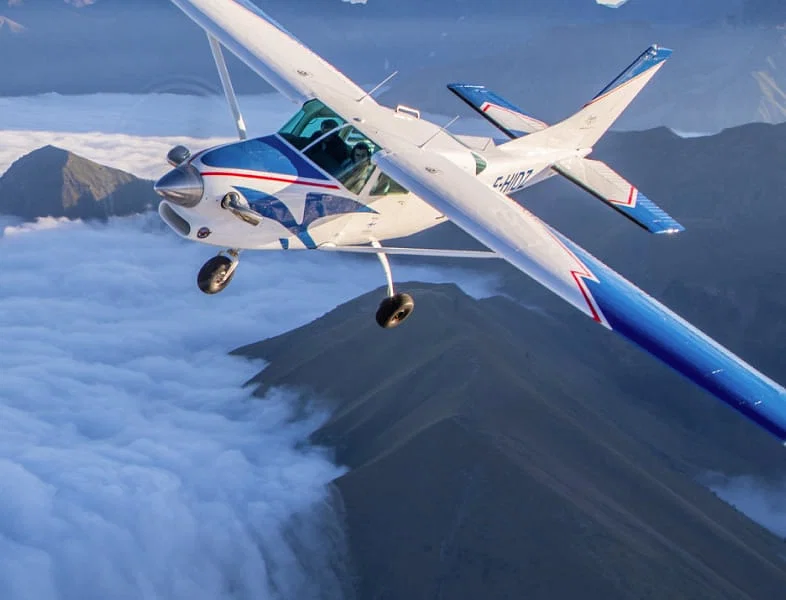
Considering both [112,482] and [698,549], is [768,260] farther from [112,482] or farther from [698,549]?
[112,482]

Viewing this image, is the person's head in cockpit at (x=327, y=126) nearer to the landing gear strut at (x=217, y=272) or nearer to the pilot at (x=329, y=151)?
the pilot at (x=329, y=151)

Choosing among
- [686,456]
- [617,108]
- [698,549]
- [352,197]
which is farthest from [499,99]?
[686,456]

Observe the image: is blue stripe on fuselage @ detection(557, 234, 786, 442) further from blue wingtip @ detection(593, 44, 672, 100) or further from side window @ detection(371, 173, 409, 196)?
blue wingtip @ detection(593, 44, 672, 100)

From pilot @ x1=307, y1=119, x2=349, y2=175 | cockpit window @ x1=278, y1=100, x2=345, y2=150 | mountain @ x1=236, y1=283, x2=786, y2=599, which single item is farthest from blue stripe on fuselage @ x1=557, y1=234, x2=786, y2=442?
mountain @ x1=236, y1=283, x2=786, y2=599

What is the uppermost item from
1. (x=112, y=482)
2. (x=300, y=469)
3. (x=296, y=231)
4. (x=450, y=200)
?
(x=450, y=200)

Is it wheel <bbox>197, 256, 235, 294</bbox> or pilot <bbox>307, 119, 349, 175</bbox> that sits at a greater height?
pilot <bbox>307, 119, 349, 175</bbox>

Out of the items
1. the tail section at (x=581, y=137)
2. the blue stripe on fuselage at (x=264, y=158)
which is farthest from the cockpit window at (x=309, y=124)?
the tail section at (x=581, y=137)
